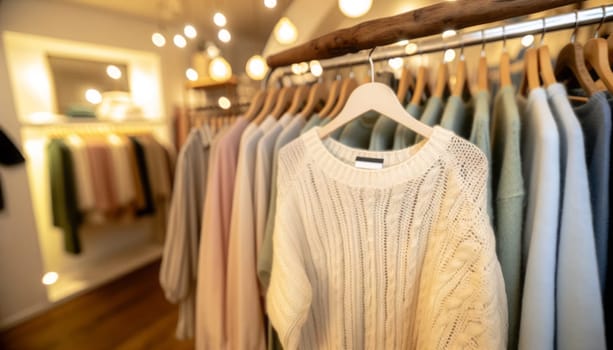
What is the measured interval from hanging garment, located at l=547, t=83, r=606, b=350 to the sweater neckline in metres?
0.16

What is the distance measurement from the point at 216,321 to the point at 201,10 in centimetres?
216

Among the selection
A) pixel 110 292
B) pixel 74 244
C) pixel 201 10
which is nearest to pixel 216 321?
pixel 74 244

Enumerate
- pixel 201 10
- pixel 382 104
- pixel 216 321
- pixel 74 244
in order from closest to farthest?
pixel 382 104 → pixel 216 321 → pixel 74 244 → pixel 201 10

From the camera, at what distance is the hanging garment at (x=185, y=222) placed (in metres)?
0.86

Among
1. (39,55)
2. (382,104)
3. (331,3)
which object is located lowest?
(382,104)

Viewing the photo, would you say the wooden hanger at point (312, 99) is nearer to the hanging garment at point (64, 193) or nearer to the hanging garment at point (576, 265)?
the hanging garment at point (576, 265)

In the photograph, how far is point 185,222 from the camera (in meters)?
0.86

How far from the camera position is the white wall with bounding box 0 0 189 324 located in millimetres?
1600

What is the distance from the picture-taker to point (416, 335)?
0.49m

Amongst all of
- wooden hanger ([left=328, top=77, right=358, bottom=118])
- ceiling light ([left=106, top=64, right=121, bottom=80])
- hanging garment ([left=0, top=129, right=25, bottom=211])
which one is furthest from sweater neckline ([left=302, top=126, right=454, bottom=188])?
ceiling light ([left=106, top=64, right=121, bottom=80])

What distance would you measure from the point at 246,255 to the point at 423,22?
58cm

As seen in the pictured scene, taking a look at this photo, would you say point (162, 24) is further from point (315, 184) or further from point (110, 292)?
point (315, 184)

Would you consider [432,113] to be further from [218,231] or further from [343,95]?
[218,231]

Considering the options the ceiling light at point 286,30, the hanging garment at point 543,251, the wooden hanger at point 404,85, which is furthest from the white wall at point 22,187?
the hanging garment at point 543,251
